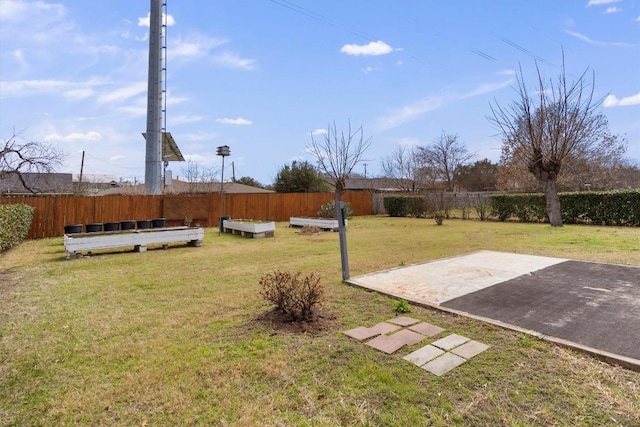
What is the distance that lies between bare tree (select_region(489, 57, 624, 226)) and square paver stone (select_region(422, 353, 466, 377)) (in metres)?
12.0

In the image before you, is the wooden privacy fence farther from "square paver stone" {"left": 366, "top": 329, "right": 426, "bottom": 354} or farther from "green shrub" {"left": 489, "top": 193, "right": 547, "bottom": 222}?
"square paver stone" {"left": 366, "top": 329, "right": 426, "bottom": 354}

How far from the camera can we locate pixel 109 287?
5008 mm

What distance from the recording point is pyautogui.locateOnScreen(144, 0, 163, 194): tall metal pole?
14906mm

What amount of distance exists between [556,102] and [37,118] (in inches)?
725

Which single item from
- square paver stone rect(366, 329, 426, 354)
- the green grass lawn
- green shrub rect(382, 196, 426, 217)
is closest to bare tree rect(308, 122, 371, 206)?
green shrub rect(382, 196, 426, 217)

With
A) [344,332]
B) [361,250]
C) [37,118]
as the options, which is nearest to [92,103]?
[37,118]

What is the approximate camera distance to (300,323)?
3.30 m

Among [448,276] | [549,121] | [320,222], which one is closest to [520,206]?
[549,121]

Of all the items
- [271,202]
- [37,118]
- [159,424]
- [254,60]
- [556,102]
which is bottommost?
[159,424]

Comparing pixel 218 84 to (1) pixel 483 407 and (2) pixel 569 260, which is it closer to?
(2) pixel 569 260

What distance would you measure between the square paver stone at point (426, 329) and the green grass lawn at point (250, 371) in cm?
13

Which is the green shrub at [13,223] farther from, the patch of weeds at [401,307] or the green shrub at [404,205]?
the green shrub at [404,205]

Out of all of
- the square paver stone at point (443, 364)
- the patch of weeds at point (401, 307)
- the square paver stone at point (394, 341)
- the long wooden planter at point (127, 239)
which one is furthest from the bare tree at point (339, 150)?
the square paver stone at point (443, 364)

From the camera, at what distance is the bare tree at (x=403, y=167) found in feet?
102
